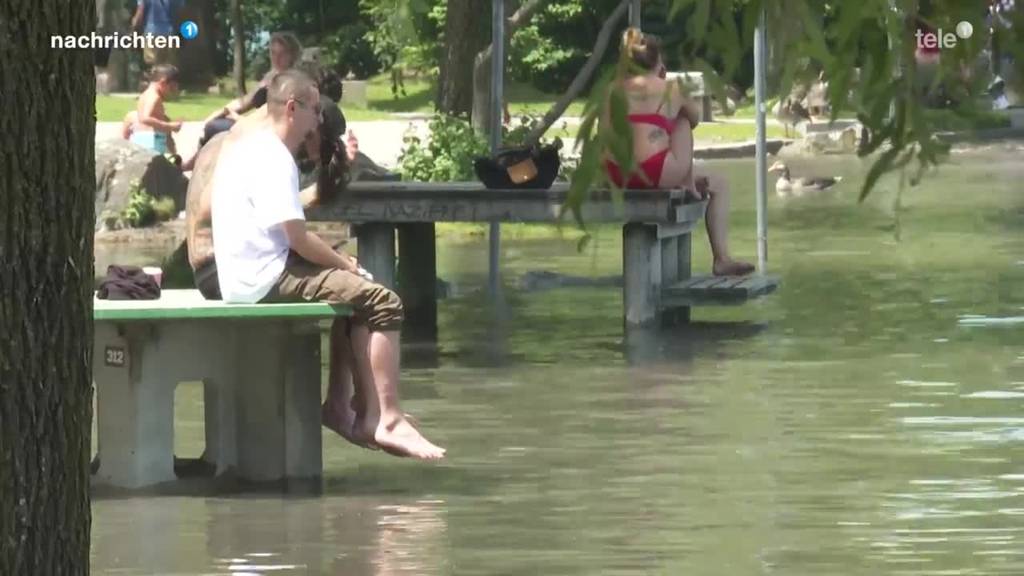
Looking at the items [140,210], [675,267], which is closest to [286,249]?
[675,267]

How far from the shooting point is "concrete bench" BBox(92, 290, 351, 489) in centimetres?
953

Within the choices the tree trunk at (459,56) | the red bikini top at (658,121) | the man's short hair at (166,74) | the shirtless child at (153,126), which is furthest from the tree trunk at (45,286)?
the tree trunk at (459,56)

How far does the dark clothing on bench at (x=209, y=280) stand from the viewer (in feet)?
32.9

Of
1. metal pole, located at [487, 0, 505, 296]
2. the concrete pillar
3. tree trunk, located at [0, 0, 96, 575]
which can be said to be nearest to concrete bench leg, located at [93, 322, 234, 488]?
tree trunk, located at [0, 0, 96, 575]

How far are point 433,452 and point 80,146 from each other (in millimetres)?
4679

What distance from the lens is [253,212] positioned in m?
9.89

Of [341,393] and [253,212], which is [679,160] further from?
[253,212]

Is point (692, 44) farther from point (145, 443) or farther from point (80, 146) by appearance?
point (145, 443)

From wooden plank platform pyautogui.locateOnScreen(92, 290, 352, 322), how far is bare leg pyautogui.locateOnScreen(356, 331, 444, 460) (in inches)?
11.0

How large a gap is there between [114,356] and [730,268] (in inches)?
260

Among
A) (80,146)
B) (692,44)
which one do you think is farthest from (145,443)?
(692,44)

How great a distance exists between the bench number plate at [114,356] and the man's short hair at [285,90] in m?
1.06

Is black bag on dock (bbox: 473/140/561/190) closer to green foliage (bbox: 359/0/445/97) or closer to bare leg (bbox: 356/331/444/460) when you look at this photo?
bare leg (bbox: 356/331/444/460)

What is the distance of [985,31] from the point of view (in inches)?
165
